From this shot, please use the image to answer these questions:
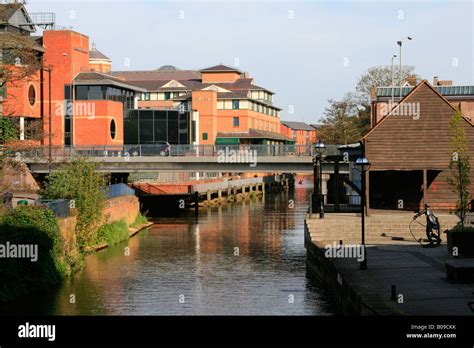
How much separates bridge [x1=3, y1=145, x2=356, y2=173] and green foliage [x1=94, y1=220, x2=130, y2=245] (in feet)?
24.1

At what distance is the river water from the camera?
30719 millimetres

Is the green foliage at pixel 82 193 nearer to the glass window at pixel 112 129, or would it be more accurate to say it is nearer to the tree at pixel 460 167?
the tree at pixel 460 167

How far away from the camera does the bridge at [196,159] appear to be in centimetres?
6053

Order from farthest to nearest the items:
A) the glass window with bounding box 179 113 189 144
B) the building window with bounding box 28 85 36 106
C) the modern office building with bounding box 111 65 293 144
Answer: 1. the modern office building with bounding box 111 65 293 144
2. the glass window with bounding box 179 113 189 144
3. the building window with bounding box 28 85 36 106

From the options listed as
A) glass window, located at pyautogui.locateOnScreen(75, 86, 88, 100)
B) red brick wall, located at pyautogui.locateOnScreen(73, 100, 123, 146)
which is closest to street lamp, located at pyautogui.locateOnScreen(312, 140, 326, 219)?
red brick wall, located at pyautogui.locateOnScreen(73, 100, 123, 146)

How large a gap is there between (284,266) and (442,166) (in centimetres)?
1218

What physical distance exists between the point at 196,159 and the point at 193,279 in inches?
1017

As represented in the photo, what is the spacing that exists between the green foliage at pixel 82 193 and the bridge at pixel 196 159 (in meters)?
10.0

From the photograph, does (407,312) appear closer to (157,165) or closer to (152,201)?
(157,165)

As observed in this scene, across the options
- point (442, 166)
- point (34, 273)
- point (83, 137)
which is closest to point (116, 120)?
point (83, 137)

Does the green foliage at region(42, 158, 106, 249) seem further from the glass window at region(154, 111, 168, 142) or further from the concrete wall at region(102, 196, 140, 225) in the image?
the glass window at region(154, 111, 168, 142)

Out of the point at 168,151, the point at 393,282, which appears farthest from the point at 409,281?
the point at 168,151

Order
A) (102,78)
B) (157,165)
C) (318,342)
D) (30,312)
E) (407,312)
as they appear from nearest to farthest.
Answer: (318,342) < (407,312) < (30,312) < (157,165) < (102,78)

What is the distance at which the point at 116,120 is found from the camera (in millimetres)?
86438
